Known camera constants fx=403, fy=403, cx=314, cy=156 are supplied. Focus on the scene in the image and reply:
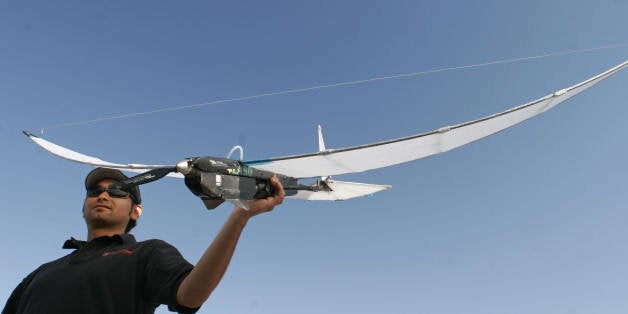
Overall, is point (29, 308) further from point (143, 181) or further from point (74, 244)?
point (143, 181)

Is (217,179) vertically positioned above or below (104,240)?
above

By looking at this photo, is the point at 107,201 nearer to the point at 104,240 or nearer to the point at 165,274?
the point at 104,240

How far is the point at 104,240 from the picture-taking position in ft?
10.7

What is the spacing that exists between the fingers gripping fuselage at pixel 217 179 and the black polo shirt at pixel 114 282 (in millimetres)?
720

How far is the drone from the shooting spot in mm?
3623

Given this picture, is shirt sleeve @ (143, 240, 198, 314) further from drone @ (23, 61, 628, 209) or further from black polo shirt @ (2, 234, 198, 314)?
drone @ (23, 61, 628, 209)

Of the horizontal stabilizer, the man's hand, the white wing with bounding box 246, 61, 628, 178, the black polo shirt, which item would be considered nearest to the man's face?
the black polo shirt

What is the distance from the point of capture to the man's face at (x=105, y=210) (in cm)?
339

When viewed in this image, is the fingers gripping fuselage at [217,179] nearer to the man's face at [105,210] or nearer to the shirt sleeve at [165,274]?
the man's face at [105,210]

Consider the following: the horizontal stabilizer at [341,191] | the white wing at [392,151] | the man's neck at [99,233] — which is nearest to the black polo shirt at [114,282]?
the man's neck at [99,233]

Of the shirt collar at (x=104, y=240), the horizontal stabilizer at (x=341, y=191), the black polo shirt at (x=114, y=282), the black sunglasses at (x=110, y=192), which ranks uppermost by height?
the horizontal stabilizer at (x=341, y=191)

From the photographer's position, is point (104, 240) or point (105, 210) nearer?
point (104, 240)

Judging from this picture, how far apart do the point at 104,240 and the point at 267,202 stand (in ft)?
4.58

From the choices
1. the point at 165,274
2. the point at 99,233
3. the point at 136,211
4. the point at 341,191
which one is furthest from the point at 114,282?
the point at 341,191
